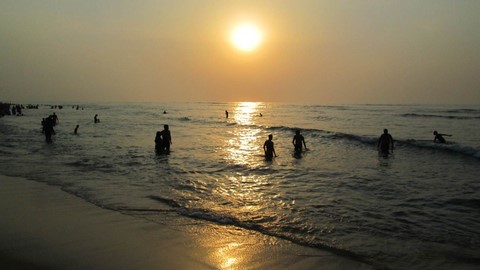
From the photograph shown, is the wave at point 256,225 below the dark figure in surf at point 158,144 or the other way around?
below

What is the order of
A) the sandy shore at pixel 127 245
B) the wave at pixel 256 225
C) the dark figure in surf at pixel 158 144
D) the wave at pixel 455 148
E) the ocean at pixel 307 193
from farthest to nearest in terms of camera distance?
the wave at pixel 455 148, the dark figure in surf at pixel 158 144, the ocean at pixel 307 193, the wave at pixel 256 225, the sandy shore at pixel 127 245

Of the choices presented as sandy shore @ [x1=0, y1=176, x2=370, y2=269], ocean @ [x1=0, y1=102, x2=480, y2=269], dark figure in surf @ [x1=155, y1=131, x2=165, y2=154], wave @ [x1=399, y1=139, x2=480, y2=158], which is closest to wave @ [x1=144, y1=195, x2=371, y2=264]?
ocean @ [x1=0, y1=102, x2=480, y2=269]

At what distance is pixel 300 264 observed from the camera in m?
5.78

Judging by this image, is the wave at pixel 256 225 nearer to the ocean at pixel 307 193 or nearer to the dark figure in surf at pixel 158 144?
the ocean at pixel 307 193

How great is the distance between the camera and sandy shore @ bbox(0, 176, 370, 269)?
5.51 m

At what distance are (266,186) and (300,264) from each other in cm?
654

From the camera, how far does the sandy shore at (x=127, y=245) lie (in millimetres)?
5512

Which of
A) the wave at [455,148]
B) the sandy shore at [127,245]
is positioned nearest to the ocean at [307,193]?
the sandy shore at [127,245]

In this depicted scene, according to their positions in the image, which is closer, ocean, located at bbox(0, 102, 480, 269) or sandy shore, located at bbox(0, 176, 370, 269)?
sandy shore, located at bbox(0, 176, 370, 269)

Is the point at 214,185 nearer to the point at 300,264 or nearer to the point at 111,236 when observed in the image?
the point at 111,236

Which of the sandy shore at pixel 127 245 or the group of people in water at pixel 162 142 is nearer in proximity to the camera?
the sandy shore at pixel 127 245

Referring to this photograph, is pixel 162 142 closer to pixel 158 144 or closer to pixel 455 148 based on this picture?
pixel 158 144

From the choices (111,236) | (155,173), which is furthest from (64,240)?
(155,173)

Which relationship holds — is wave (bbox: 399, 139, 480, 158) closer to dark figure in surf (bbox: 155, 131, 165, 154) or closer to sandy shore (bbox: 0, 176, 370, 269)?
dark figure in surf (bbox: 155, 131, 165, 154)
